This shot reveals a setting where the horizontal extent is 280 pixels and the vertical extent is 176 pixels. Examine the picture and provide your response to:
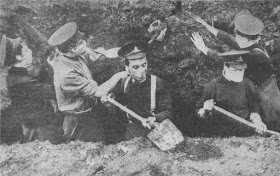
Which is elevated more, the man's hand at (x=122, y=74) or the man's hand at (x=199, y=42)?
the man's hand at (x=199, y=42)

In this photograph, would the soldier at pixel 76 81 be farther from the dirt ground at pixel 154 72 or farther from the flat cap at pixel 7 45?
the flat cap at pixel 7 45

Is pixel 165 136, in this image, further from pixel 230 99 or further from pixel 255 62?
pixel 255 62

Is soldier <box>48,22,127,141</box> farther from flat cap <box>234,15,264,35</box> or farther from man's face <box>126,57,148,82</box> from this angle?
flat cap <box>234,15,264,35</box>

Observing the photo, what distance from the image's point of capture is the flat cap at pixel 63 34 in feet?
17.6

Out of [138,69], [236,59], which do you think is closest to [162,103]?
[138,69]

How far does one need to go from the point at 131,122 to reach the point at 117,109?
0.29 meters

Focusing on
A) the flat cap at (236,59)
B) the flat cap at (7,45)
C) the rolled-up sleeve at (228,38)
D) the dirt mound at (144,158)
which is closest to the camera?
the dirt mound at (144,158)

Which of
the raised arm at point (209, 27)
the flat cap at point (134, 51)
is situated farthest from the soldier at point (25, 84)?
the raised arm at point (209, 27)

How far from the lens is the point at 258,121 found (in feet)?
17.4

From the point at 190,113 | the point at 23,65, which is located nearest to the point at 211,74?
the point at 190,113

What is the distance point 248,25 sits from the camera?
530cm

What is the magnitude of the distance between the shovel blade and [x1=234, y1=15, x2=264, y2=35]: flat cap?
1.73 metres

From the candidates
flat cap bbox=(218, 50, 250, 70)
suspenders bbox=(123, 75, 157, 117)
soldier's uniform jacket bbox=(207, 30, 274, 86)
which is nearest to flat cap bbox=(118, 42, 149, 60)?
suspenders bbox=(123, 75, 157, 117)

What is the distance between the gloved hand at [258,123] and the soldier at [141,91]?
1197 millimetres
